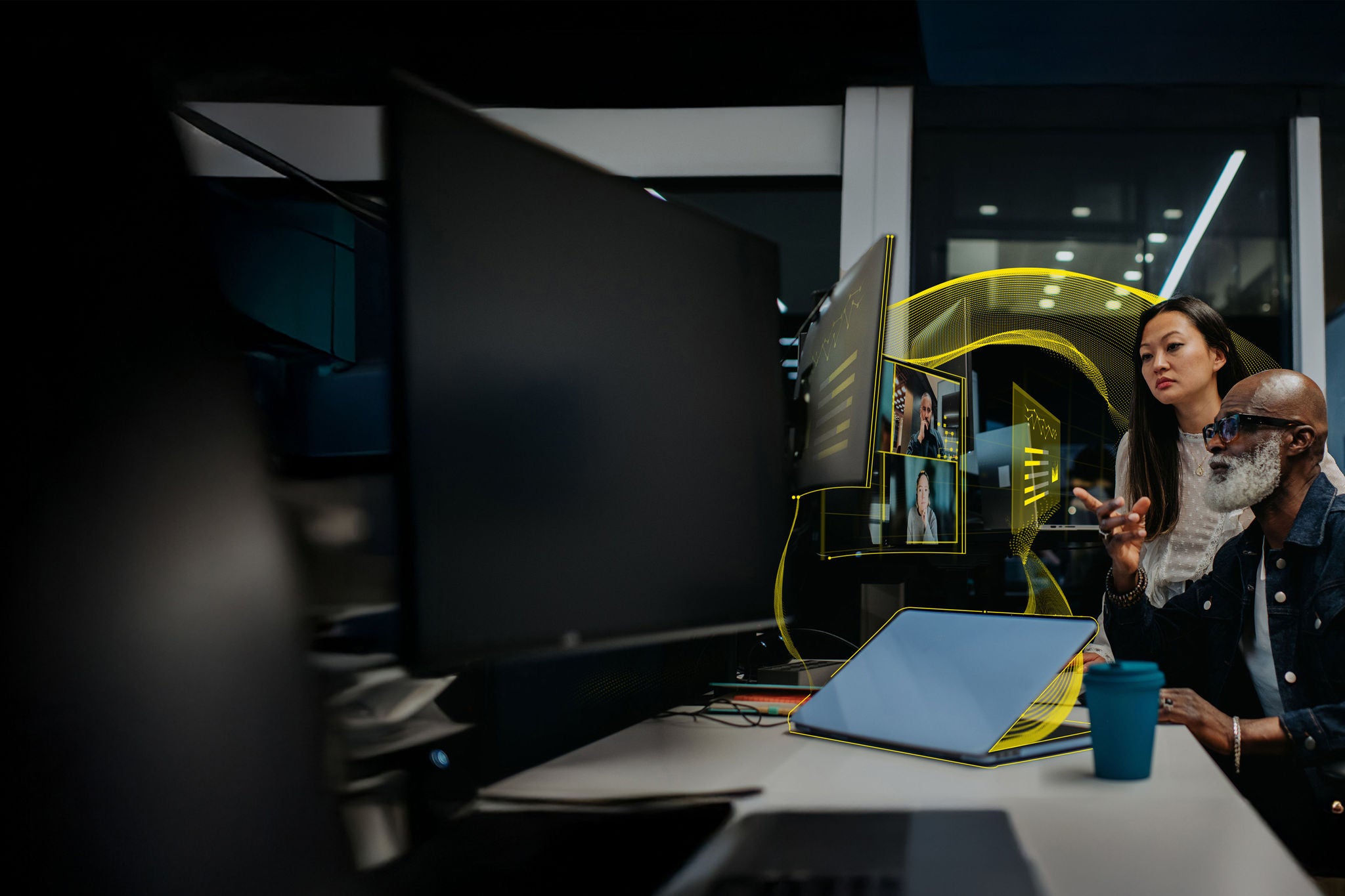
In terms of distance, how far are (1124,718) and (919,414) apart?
1359mm

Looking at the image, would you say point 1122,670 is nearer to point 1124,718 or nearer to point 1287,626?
point 1124,718

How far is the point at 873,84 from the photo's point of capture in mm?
2641

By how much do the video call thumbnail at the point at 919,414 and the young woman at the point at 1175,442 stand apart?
37 centimetres

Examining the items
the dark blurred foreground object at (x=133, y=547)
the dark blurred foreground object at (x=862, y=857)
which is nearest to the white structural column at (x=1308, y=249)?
the dark blurred foreground object at (x=862, y=857)

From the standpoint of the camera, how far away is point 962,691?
34.7 inches

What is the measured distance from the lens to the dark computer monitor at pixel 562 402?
530 mm

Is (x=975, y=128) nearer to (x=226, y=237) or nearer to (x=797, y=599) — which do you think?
(x=797, y=599)

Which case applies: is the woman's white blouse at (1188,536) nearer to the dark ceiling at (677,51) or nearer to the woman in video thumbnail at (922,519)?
the woman in video thumbnail at (922,519)

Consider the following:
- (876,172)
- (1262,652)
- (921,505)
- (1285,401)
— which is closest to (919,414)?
(921,505)

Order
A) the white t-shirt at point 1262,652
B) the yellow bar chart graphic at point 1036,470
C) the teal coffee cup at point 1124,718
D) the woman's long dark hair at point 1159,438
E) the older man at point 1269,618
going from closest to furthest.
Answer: the teal coffee cup at point 1124,718
the older man at point 1269,618
the white t-shirt at point 1262,652
the woman's long dark hair at point 1159,438
the yellow bar chart graphic at point 1036,470

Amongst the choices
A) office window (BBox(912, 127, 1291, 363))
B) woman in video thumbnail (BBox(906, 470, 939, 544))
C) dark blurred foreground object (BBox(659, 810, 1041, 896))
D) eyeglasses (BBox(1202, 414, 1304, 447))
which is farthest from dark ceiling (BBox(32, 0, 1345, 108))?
dark blurred foreground object (BBox(659, 810, 1041, 896))

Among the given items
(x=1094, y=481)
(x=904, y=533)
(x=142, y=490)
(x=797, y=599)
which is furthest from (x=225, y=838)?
(x=1094, y=481)

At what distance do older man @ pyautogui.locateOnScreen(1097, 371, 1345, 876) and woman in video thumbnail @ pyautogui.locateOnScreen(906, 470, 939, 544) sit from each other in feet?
1.58

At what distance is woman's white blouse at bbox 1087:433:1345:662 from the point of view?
6.26ft
